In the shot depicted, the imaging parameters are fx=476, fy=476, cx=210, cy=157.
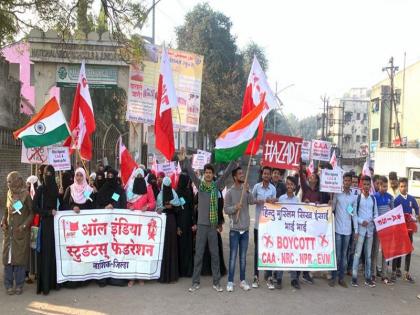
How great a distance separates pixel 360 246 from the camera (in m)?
7.42

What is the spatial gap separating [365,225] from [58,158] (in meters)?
5.12

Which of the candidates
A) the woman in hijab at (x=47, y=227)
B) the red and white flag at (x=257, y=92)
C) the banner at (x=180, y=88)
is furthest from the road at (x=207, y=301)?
the banner at (x=180, y=88)

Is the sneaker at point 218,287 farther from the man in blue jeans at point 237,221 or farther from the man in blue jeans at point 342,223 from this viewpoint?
the man in blue jeans at point 342,223

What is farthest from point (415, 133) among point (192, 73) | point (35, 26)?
point (35, 26)

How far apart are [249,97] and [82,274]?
3.75 meters

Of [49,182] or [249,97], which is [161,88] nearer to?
[249,97]

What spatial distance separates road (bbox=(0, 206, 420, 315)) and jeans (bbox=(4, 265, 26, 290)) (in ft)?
0.52

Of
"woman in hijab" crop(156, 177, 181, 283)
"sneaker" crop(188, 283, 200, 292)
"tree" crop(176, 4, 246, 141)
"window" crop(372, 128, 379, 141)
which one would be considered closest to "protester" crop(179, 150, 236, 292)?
"sneaker" crop(188, 283, 200, 292)

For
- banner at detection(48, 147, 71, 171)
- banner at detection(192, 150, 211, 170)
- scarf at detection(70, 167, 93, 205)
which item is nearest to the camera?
scarf at detection(70, 167, 93, 205)

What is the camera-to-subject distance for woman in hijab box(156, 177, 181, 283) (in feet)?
23.6

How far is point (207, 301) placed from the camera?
635 centimetres

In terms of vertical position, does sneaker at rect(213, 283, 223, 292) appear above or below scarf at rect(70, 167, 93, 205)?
below

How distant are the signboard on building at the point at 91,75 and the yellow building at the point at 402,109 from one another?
2888cm

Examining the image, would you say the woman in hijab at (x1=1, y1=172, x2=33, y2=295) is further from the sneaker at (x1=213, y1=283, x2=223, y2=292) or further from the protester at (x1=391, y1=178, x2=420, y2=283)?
the protester at (x1=391, y1=178, x2=420, y2=283)
